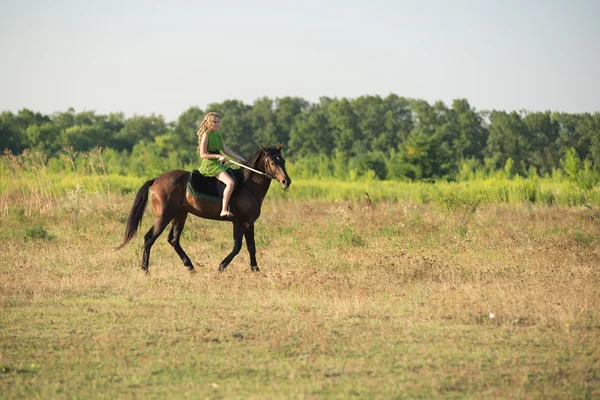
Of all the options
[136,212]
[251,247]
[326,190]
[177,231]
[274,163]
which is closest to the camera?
[274,163]

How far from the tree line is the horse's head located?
2265cm

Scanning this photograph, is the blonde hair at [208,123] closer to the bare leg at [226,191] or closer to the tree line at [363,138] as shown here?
the bare leg at [226,191]

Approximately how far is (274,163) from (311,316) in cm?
357

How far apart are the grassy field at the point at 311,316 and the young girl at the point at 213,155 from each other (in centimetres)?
129

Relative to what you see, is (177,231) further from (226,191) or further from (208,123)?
(208,123)

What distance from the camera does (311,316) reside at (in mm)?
7758

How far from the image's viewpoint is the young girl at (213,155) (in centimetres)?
1090

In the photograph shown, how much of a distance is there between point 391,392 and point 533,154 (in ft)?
140

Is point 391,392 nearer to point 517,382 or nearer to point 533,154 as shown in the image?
point 517,382

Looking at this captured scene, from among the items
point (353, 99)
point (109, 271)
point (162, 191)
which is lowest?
point (109, 271)

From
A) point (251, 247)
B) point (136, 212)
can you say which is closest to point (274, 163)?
point (251, 247)

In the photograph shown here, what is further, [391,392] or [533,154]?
[533,154]

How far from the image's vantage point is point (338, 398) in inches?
199

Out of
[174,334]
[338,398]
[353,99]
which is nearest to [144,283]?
[174,334]
